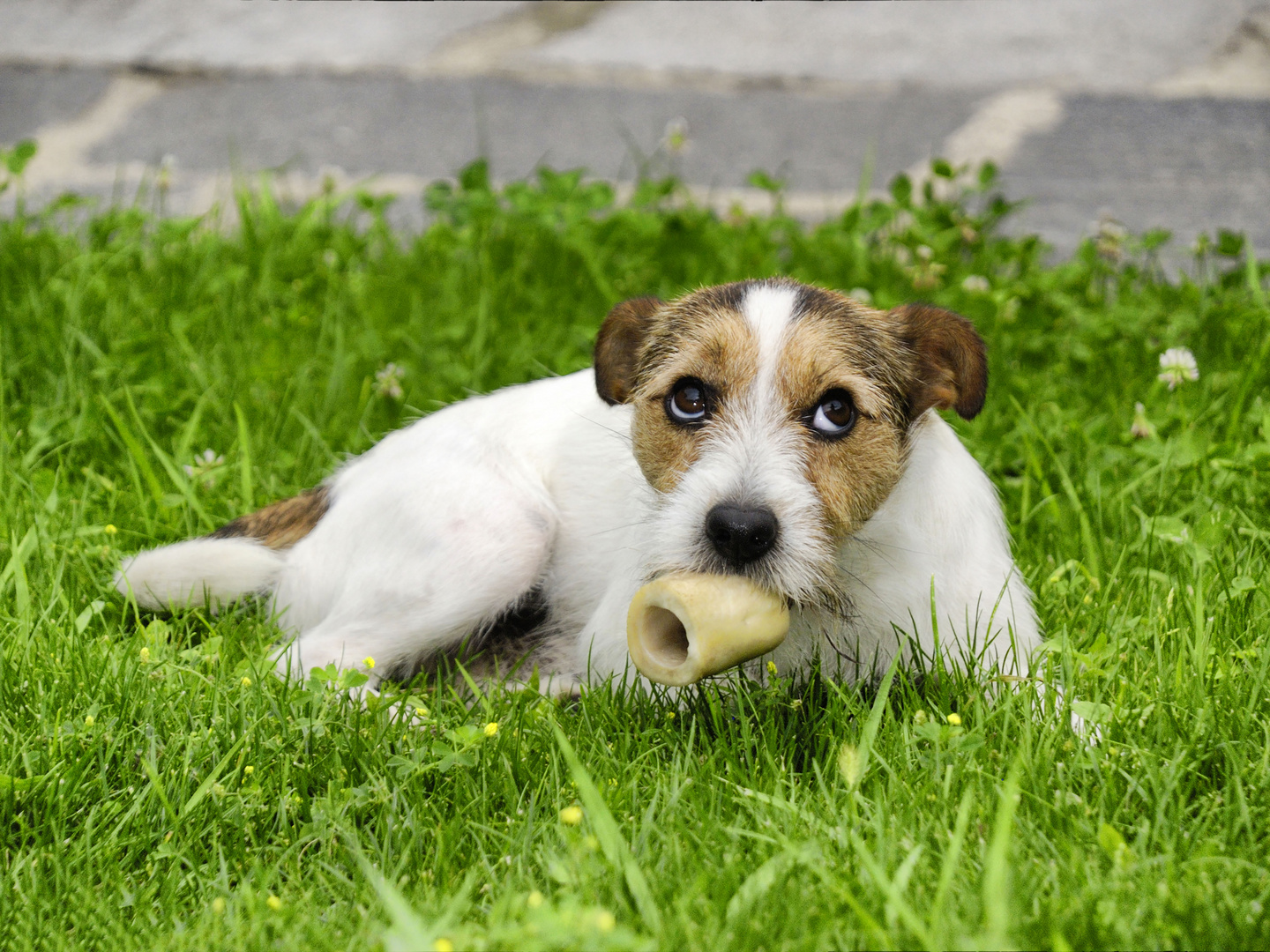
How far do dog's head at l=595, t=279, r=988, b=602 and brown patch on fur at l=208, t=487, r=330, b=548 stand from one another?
42.9 inches

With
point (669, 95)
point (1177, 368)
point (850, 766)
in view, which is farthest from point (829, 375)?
point (669, 95)

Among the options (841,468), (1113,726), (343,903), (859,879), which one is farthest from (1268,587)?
(343,903)

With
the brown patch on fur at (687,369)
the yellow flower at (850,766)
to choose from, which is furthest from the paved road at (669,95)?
the yellow flower at (850,766)

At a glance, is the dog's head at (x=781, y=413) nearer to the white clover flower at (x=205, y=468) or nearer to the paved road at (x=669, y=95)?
the white clover flower at (x=205, y=468)

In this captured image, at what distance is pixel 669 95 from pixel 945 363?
13.6ft

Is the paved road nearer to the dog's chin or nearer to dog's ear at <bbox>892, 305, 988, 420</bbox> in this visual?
dog's ear at <bbox>892, 305, 988, 420</bbox>

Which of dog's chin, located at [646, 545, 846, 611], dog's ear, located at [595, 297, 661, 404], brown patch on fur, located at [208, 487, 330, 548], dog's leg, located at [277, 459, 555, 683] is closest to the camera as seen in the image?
dog's chin, located at [646, 545, 846, 611]

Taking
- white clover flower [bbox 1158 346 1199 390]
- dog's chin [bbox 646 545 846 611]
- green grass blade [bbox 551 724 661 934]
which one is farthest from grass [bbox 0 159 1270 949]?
dog's chin [bbox 646 545 846 611]

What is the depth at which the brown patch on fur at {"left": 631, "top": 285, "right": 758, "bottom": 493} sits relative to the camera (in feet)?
8.73

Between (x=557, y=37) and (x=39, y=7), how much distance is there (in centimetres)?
283

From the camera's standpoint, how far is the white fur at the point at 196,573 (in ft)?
10.7

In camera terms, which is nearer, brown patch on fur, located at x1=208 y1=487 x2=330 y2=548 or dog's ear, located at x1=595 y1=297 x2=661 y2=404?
dog's ear, located at x1=595 y1=297 x2=661 y2=404

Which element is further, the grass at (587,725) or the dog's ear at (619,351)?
the dog's ear at (619,351)

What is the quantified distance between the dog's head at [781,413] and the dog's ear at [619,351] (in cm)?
5
